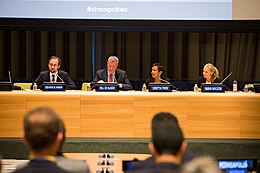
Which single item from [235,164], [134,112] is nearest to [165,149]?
[235,164]

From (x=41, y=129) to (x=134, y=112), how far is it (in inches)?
128

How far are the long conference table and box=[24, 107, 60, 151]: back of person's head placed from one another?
321cm

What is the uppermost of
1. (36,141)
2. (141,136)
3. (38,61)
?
(38,61)

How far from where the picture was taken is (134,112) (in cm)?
549

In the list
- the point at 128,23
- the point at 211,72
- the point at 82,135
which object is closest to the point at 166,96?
the point at 82,135

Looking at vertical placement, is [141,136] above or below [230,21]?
below

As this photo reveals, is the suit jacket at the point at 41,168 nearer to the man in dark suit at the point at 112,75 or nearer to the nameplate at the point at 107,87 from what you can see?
the nameplate at the point at 107,87

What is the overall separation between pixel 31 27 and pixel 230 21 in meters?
2.71

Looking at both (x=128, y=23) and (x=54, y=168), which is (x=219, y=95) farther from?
(x=54, y=168)

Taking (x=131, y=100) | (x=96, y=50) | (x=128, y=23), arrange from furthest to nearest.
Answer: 1. (x=96, y=50)
2. (x=128, y=23)
3. (x=131, y=100)

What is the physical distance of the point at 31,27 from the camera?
22.4 feet

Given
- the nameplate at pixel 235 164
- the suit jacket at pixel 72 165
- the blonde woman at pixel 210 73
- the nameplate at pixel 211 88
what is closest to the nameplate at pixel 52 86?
the nameplate at pixel 211 88

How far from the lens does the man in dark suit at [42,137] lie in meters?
2.23

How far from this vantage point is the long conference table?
548 centimetres
